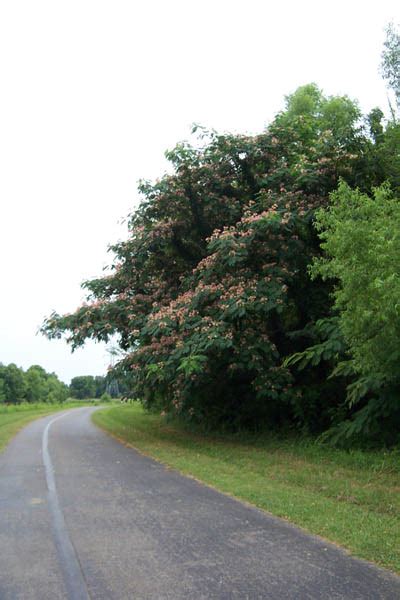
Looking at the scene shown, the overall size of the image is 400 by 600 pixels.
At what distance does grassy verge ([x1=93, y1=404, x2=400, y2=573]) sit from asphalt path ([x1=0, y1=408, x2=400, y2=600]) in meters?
0.35

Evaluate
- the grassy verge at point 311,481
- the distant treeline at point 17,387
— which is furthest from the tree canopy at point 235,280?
the distant treeline at point 17,387

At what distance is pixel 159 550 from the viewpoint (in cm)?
596

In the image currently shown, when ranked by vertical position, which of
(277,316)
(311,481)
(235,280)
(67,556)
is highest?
(235,280)

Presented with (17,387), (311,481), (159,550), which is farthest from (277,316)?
(17,387)

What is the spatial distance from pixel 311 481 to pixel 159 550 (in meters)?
4.47

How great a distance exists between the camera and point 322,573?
515 cm

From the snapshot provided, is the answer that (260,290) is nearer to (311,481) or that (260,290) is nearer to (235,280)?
(235,280)

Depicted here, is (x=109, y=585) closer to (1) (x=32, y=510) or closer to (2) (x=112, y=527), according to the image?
(2) (x=112, y=527)

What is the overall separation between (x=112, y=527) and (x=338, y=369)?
652 cm

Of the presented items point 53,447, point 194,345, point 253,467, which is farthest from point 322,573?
point 53,447

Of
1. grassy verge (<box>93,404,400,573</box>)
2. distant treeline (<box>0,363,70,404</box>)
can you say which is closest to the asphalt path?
grassy verge (<box>93,404,400,573</box>)

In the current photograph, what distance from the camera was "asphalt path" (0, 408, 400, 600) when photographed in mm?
4848

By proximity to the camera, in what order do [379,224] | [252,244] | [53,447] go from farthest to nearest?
[53,447] → [252,244] → [379,224]

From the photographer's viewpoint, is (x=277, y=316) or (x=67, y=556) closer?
(x=67, y=556)
